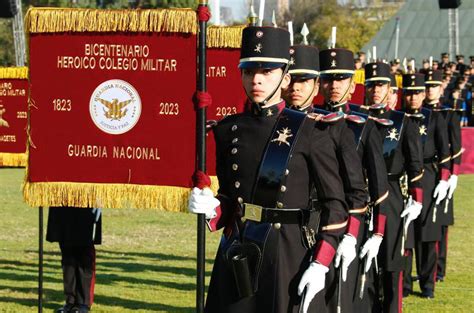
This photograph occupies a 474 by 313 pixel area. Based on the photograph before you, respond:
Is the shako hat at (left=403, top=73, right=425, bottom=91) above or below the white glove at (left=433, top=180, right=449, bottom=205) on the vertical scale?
above

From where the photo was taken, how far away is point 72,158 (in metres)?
8.76

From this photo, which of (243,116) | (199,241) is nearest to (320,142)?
(243,116)

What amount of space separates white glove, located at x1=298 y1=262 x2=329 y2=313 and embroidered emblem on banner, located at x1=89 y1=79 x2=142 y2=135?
2.56m

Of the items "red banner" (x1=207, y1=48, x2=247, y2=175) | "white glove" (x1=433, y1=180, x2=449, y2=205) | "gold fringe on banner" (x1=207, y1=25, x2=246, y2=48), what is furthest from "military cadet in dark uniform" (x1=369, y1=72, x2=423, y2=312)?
"gold fringe on banner" (x1=207, y1=25, x2=246, y2=48)

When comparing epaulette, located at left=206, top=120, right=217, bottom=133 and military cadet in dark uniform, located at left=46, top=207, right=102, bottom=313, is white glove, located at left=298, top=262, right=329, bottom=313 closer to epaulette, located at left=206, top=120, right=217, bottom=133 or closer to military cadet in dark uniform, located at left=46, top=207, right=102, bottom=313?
epaulette, located at left=206, top=120, right=217, bottom=133

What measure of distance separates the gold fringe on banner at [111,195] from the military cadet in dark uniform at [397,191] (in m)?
3.09

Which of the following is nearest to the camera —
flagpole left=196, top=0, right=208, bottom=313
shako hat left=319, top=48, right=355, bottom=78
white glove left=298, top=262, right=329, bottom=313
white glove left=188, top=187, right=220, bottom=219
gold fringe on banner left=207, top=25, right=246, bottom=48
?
white glove left=298, top=262, right=329, bottom=313

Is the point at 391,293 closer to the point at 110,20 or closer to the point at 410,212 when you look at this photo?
the point at 410,212

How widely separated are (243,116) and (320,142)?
45 centimetres

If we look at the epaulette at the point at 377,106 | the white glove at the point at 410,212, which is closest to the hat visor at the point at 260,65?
the epaulette at the point at 377,106

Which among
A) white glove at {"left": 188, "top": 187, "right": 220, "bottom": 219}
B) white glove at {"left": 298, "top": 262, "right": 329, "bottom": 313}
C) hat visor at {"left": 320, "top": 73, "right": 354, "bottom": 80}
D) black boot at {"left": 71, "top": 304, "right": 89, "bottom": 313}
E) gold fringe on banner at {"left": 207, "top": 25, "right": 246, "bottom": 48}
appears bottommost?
black boot at {"left": 71, "top": 304, "right": 89, "bottom": 313}

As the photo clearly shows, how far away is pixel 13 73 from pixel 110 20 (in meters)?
5.30

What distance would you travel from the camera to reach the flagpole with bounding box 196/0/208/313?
7.32m

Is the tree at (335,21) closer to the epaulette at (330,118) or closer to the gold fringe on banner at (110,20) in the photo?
the gold fringe on banner at (110,20)
